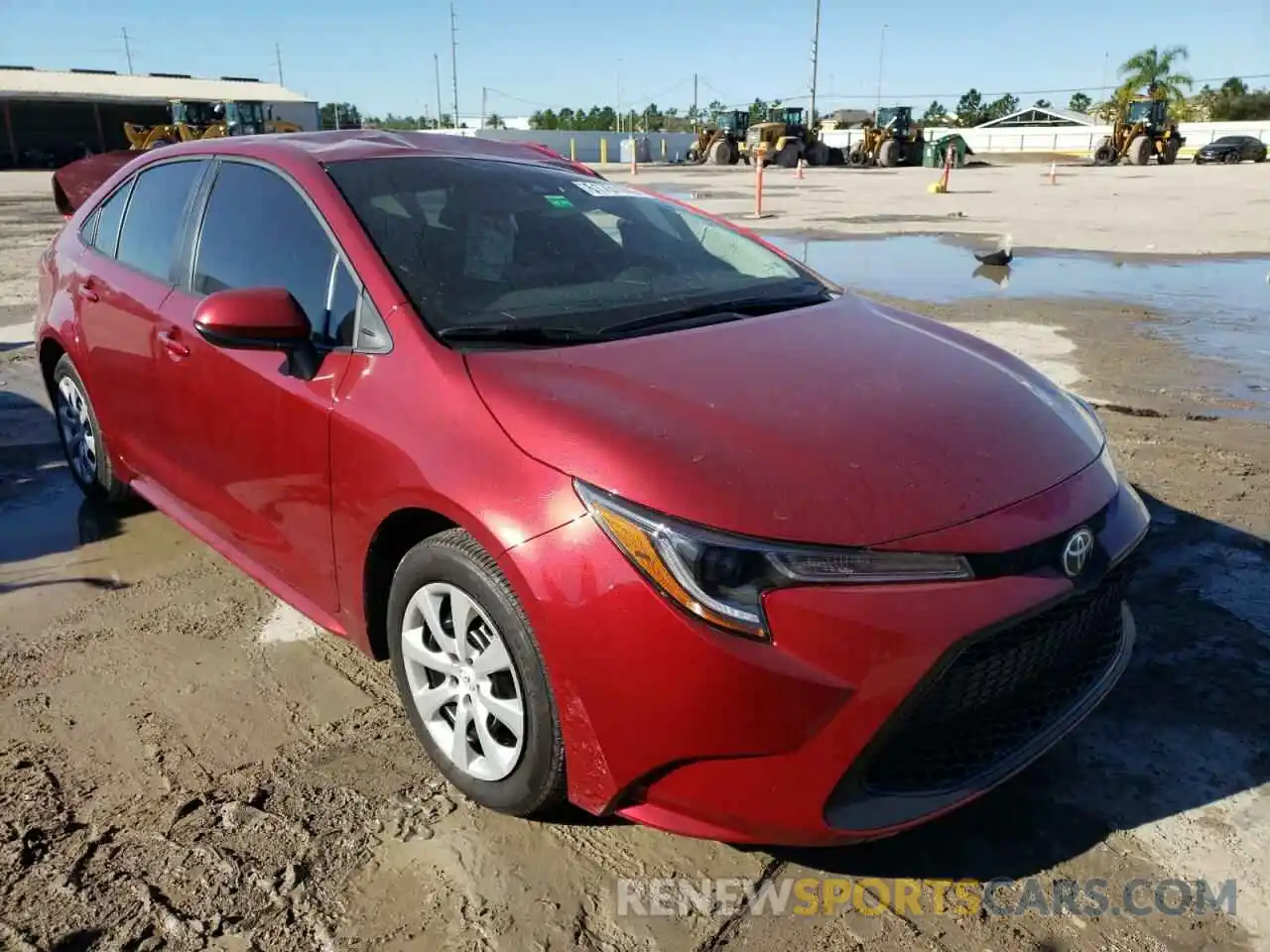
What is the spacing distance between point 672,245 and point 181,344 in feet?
5.52

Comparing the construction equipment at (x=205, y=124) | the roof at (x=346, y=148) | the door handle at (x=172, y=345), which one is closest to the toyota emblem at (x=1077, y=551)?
the roof at (x=346, y=148)

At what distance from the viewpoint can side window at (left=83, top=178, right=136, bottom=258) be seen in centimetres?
400

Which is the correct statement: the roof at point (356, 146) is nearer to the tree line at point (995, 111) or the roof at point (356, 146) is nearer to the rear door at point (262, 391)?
the rear door at point (262, 391)

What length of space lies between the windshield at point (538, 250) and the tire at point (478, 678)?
656 millimetres

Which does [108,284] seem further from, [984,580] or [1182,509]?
[1182,509]

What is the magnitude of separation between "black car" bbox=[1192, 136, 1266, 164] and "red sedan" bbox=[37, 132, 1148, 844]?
53.7 m

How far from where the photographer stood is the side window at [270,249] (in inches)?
108

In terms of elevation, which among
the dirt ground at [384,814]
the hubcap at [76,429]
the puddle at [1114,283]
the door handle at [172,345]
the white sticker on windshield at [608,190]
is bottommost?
the dirt ground at [384,814]

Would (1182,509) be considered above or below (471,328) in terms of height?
below

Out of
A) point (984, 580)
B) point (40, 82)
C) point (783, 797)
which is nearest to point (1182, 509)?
point (984, 580)

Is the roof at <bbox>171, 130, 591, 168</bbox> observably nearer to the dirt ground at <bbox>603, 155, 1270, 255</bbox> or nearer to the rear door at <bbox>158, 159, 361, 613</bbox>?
the rear door at <bbox>158, 159, 361, 613</bbox>

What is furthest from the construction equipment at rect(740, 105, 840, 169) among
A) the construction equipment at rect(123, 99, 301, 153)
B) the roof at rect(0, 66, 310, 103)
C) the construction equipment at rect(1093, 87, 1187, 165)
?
the roof at rect(0, 66, 310, 103)

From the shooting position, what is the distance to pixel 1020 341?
298 inches

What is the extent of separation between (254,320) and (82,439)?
2.37 meters
